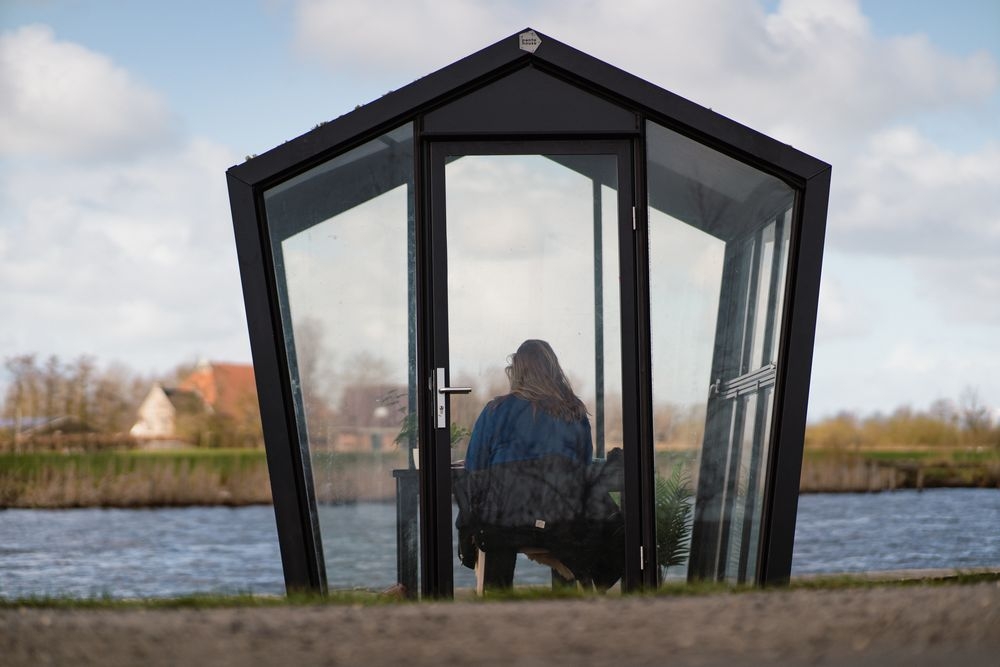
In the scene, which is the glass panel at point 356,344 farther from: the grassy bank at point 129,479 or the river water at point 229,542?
the grassy bank at point 129,479

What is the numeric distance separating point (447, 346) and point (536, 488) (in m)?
0.90

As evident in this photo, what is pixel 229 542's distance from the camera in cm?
2702

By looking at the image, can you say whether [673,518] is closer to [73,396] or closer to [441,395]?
[441,395]

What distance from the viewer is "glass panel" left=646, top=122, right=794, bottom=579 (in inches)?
262

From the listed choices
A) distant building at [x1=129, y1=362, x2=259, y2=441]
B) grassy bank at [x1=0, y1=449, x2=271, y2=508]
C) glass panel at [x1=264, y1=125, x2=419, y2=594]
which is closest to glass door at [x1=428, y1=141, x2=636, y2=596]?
glass panel at [x1=264, y1=125, x2=419, y2=594]

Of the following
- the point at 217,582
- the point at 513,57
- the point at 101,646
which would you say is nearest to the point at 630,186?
the point at 513,57

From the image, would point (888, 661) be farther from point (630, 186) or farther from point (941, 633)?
point (630, 186)

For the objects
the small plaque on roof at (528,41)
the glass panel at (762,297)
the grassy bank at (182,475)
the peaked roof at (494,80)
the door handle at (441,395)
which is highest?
the small plaque on roof at (528,41)

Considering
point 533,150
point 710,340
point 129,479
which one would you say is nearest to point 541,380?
point 710,340

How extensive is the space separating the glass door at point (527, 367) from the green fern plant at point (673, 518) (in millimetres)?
222

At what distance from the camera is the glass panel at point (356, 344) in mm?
6625

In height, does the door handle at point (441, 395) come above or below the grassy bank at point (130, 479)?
above

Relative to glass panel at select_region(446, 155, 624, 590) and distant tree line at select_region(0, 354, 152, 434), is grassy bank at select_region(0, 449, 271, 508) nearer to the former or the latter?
distant tree line at select_region(0, 354, 152, 434)

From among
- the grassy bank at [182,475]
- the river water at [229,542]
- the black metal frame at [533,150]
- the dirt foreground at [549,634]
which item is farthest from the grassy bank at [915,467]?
the dirt foreground at [549,634]
